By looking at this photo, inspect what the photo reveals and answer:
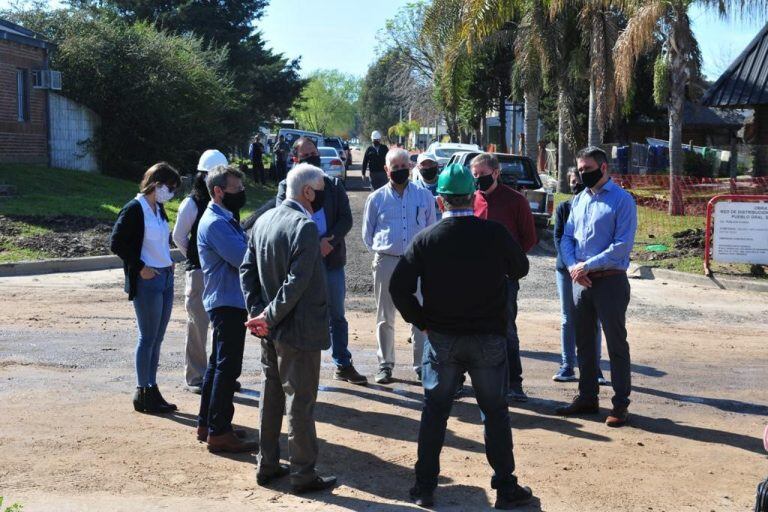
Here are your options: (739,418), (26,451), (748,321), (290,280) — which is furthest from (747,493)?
(748,321)

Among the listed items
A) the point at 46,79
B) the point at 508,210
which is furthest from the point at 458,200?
the point at 46,79

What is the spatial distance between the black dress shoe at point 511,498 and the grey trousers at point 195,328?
10.7 feet

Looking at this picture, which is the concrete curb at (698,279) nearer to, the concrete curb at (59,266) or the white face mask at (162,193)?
the concrete curb at (59,266)

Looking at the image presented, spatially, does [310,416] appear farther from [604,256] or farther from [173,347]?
[173,347]

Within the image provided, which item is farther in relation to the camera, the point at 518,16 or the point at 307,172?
the point at 518,16

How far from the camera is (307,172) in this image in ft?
18.4

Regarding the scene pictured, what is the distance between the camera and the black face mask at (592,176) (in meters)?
7.18

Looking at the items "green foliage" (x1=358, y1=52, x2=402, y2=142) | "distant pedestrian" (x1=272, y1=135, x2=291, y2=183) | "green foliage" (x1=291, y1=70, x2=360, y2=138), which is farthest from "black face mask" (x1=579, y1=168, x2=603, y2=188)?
"green foliage" (x1=291, y1=70, x2=360, y2=138)

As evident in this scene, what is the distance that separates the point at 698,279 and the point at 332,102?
459 feet

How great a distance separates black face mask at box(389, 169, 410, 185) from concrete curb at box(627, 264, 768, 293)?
8.16 metres

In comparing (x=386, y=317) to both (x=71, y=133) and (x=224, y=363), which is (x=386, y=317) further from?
(x=71, y=133)

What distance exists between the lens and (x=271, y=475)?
5.80 metres

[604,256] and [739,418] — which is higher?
[604,256]

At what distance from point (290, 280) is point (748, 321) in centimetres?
861
